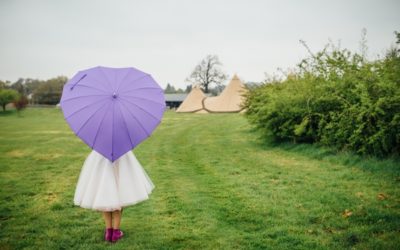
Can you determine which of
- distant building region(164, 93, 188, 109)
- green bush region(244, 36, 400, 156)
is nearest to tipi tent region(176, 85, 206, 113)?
distant building region(164, 93, 188, 109)

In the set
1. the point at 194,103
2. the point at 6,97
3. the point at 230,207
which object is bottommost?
the point at 230,207

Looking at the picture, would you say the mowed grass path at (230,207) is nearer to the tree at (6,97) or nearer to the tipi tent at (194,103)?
the tipi tent at (194,103)

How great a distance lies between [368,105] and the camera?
827 cm

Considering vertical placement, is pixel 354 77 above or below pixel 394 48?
below

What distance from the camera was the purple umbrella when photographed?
12.5 ft

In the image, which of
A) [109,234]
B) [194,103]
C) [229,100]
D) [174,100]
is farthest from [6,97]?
[109,234]

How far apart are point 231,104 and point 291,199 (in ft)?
141

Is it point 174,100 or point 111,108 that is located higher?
point 111,108

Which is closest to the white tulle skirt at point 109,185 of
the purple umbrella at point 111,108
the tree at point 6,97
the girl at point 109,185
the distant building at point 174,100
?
the girl at point 109,185

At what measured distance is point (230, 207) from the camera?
5.68m

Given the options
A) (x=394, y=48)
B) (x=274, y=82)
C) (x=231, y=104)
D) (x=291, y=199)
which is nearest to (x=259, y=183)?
(x=291, y=199)

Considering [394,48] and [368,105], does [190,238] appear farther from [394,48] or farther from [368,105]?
[394,48]

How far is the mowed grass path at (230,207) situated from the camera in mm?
4379

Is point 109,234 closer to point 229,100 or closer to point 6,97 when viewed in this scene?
point 229,100
